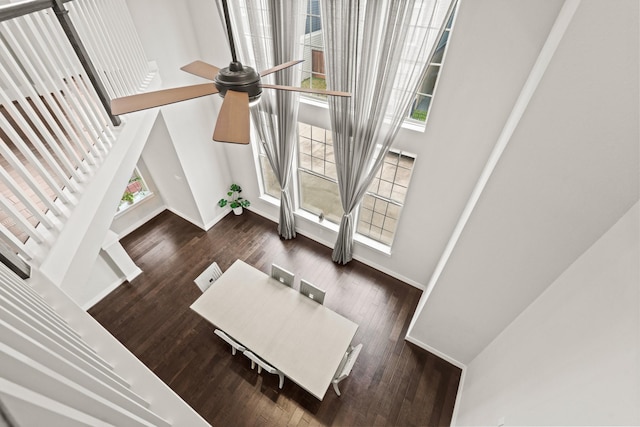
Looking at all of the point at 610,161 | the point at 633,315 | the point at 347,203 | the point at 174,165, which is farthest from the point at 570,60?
the point at 174,165

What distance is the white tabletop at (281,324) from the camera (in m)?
3.22

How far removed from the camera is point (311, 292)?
3.88 metres

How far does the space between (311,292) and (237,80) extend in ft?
9.43

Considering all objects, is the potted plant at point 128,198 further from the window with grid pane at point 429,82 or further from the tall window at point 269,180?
the window with grid pane at point 429,82

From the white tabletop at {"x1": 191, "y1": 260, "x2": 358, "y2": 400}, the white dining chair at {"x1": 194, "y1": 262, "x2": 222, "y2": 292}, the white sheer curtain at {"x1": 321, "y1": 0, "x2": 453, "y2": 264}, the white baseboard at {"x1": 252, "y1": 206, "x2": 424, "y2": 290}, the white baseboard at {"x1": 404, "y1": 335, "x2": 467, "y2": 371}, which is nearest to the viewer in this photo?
the white sheer curtain at {"x1": 321, "y1": 0, "x2": 453, "y2": 264}

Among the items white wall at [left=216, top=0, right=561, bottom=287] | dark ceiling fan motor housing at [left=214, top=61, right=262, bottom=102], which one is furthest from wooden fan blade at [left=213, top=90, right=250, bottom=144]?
white wall at [left=216, top=0, right=561, bottom=287]

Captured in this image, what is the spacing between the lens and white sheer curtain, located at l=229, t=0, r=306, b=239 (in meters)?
3.40

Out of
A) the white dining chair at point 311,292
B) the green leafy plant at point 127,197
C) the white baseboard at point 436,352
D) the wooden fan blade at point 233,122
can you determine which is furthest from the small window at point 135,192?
the white baseboard at point 436,352

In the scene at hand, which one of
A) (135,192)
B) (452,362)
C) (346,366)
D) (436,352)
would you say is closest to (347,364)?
(346,366)

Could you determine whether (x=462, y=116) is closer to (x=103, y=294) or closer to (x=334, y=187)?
(x=334, y=187)

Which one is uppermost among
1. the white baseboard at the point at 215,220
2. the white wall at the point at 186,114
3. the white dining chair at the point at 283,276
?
the white wall at the point at 186,114

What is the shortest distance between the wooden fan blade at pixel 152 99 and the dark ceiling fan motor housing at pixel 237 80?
11cm

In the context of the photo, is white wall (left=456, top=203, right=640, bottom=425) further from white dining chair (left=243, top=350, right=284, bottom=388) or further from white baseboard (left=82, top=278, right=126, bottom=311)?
white baseboard (left=82, top=278, right=126, bottom=311)

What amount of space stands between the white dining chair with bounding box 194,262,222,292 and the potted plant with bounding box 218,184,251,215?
1890mm
